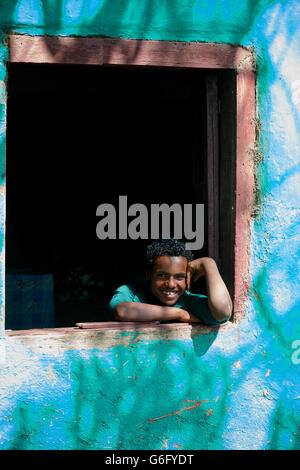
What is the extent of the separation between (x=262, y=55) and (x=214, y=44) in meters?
0.28

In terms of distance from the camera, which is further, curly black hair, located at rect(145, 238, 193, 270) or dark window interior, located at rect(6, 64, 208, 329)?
dark window interior, located at rect(6, 64, 208, 329)

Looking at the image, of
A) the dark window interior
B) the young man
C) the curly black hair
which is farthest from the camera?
the dark window interior

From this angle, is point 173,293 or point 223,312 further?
point 173,293

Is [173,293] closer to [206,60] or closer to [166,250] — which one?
[166,250]

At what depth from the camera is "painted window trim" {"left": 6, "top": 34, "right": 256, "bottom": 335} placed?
2725 mm

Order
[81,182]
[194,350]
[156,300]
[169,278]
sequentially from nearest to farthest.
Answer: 1. [194,350]
2. [169,278]
3. [156,300]
4. [81,182]


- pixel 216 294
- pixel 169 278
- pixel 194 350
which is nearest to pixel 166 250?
pixel 169 278

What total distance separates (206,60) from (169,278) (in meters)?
1.21

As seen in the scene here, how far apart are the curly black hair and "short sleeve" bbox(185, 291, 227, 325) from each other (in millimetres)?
234

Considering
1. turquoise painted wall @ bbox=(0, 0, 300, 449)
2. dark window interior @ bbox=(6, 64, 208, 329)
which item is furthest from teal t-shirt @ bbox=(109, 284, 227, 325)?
dark window interior @ bbox=(6, 64, 208, 329)

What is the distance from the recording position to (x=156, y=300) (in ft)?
10.4

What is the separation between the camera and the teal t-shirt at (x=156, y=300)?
116 inches

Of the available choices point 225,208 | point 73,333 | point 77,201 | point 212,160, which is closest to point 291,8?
point 212,160

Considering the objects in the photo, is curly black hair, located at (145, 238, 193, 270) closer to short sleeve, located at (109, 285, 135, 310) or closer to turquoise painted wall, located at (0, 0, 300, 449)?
short sleeve, located at (109, 285, 135, 310)
